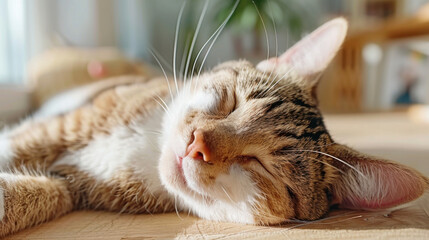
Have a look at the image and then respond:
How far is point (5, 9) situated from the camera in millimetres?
2391

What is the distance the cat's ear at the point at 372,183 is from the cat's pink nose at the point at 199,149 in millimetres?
324

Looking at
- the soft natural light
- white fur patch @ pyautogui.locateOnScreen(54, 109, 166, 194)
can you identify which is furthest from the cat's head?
the soft natural light

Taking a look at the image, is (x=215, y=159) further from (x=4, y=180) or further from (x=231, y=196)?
(x=4, y=180)

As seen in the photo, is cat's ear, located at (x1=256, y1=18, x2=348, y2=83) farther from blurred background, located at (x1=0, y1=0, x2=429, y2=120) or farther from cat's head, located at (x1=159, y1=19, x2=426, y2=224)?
blurred background, located at (x1=0, y1=0, x2=429, y2=120)

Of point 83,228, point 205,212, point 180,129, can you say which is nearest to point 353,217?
point 205,212

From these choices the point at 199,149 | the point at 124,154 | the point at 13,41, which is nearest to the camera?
the point at 199,149

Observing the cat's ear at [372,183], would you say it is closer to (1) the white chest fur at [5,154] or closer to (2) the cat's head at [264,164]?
(2) the cat's head at [264,164]

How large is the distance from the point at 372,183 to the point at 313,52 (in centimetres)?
40

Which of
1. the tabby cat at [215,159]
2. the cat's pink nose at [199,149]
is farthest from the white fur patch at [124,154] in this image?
the cat's pink nose at [199,149]

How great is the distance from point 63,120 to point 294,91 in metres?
0.72

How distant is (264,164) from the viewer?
818mm

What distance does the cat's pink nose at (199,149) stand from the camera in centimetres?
74

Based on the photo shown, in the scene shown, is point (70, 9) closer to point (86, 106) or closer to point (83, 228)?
point (86, 106)

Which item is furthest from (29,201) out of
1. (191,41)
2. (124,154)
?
(191,41)
